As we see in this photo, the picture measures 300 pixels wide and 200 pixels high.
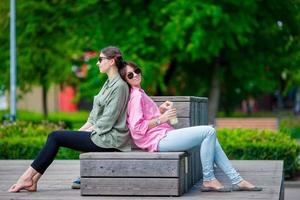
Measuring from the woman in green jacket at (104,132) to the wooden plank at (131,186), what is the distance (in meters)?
0.47

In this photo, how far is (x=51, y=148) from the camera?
9977 mm

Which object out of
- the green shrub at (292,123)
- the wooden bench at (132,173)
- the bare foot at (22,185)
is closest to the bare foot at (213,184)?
the wooden bench at (132,173)

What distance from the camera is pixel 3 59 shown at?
3622cm

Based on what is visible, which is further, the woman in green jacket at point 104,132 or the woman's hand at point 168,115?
the woman in green jacket at point 104,132

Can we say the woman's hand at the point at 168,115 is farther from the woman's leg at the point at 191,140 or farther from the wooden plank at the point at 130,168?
the wooden plank at the point at 130,168

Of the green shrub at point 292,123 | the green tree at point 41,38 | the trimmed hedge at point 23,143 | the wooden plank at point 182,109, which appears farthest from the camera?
the green shrub at point 292,123

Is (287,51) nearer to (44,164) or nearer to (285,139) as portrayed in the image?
(285,139)

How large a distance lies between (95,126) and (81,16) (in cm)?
2565

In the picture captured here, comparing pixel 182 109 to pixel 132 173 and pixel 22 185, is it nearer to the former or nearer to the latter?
pixel 132 173

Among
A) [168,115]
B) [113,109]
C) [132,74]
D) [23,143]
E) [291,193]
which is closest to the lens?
[168,115]

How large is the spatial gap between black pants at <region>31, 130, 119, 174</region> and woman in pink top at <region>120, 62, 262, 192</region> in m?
0.39

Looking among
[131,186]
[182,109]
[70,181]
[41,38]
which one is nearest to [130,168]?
[131,186]

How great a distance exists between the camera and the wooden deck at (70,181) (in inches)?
375

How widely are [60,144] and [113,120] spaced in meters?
0.61
